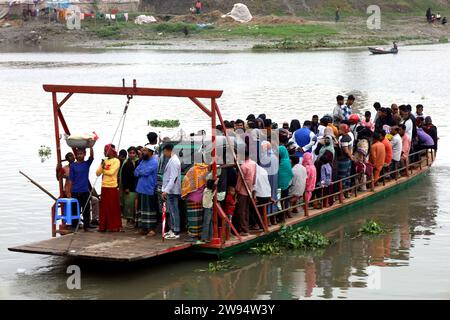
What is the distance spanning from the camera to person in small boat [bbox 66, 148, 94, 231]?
1312 cm

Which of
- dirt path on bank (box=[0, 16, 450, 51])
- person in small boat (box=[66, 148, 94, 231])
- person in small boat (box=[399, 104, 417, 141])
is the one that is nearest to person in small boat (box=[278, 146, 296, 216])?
person in small boat (box=[66, 148, 94, 231])


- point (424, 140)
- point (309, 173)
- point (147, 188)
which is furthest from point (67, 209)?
point (424, 140)

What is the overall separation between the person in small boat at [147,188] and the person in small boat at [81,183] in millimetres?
815

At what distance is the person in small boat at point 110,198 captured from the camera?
42.0 ft

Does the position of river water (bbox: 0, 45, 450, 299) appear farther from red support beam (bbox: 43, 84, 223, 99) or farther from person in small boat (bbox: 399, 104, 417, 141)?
red support beam (bbox: 43, 84, 223, 99)

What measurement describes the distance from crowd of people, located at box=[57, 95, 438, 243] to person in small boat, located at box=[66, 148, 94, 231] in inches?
0.6

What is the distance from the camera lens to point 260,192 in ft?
A: 43.3

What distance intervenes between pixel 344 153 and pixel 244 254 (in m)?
3.21

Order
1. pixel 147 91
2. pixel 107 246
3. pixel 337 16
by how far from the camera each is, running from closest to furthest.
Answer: pixel 107 246 < pixel 147 91 < pixel 337 16

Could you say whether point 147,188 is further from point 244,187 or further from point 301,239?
point 301,239

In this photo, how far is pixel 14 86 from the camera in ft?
123

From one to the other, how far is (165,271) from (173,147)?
173cm

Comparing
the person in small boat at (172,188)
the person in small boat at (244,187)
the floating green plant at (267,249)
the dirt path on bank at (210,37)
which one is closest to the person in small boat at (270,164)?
the person in small boat at (244,187)

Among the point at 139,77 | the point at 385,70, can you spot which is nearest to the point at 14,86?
the point at 139,77
